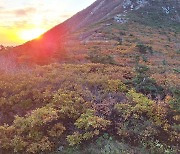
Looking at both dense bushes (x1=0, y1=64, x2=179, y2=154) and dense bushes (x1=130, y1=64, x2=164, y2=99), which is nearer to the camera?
dense bushes (x1=0, y1=64, x2=179, y2=154)

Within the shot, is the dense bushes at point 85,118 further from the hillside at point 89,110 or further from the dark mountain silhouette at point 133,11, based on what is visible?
the dark mountain silhouette at point 133,11

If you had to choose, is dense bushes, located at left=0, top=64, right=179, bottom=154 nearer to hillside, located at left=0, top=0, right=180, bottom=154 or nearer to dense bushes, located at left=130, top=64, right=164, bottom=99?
hillside, located at left=0, top=0, right=180, bottom=154

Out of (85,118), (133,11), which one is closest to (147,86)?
(85,118)

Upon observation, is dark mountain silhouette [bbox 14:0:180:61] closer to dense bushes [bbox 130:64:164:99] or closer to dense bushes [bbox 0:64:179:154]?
dense bushes [bbox 130:64:164:99]

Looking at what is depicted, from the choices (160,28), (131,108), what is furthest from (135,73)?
(160,28)

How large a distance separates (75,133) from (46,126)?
148cm

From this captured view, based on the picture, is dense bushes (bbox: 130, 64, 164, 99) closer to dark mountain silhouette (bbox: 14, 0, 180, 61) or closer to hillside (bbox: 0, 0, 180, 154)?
hillside (bbox: 0, 0, 180, 154)

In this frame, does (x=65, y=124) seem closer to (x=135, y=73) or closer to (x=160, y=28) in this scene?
(x=135, y=73)

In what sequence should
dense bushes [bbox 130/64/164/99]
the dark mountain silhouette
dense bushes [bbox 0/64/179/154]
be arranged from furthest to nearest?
the dark mountain silhouette, dense bushes [bbox 130/64/164/99], dense bushes [bbox 0/64/179/154]

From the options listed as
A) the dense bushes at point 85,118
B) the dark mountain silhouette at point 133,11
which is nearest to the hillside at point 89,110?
A: the dense bushes at point 85,118

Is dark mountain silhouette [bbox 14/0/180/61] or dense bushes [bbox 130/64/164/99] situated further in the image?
dark mountain silhouette [bbox 14/0/180/61]

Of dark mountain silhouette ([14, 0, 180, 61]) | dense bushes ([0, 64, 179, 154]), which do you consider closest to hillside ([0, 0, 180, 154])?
dense bushes ([0, 64, 179, 154])

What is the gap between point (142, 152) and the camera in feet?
46.3

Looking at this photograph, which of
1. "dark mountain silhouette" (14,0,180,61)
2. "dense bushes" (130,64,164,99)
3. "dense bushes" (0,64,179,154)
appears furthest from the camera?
"dark mountain silhouette" (14,0,180,61)
